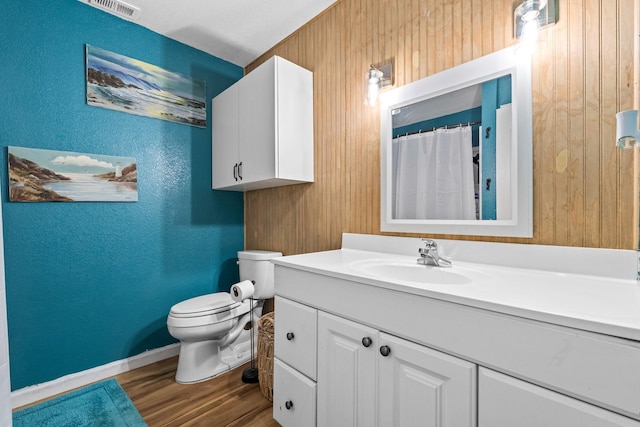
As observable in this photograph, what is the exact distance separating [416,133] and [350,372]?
1118 mm

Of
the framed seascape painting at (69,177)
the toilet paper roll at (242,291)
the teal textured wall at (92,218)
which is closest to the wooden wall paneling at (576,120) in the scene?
the toilet paper roll at (242,291)

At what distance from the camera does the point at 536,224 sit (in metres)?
1.09

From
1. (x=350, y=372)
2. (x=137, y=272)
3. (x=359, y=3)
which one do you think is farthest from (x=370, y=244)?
(x=137, y=272)

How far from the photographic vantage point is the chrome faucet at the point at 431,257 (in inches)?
47.8

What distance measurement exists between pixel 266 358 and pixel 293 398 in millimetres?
459

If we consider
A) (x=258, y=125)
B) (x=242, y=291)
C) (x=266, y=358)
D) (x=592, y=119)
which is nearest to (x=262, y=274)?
(x=242, y=291)

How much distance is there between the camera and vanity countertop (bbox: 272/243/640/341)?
0.59m

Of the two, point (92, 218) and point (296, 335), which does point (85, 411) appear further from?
point (296, 335)

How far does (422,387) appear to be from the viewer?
84cm

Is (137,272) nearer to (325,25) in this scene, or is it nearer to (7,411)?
(7,411)

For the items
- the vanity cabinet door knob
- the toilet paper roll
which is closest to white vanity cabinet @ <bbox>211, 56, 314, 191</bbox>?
the toilet paper roll

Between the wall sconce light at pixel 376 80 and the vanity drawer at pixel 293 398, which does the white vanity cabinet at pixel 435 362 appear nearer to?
the vanity drawer at pixel 293 398

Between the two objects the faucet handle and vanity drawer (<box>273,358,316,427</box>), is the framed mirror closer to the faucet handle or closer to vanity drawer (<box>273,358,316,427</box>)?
the faucet handle

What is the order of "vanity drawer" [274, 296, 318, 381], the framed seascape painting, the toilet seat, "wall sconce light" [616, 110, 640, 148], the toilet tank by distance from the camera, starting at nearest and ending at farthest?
"wall sconce light" [616, 110, 640, 148], "vanity drawer" [274, 296, 318, 381], the framed seascape painting, the toilet seat, the toilet tank
